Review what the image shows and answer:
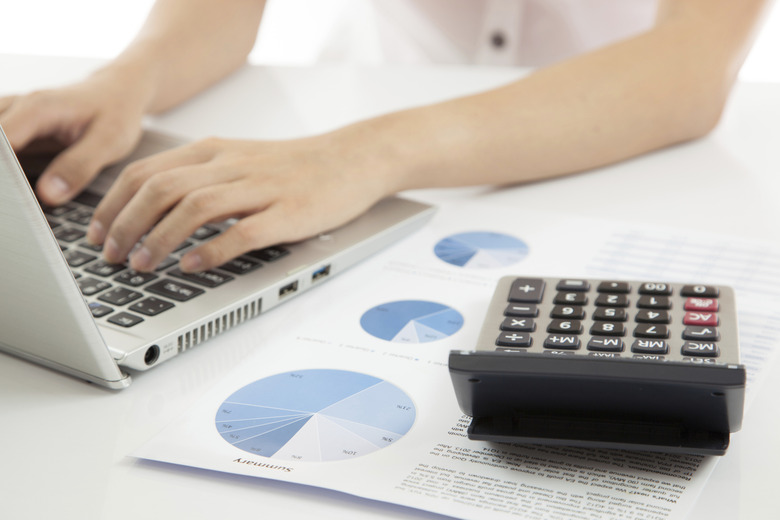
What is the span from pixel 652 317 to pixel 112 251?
317 mm

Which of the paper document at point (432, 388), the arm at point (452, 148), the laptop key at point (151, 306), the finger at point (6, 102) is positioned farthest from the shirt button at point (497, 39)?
the laptop key at point (151, 306)

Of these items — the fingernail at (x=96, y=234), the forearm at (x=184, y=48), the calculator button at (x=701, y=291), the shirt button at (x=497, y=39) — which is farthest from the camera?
the shirt button at (x=497, y=39)

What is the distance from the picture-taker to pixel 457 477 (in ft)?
1.11

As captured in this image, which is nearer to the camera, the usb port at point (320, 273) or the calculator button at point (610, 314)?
the calculator button at point (610, 314)

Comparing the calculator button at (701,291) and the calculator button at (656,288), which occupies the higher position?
the calculator button at (701,291)

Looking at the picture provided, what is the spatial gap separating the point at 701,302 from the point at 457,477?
164mm

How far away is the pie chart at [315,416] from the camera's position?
36 cm

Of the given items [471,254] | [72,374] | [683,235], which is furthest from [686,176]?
[72,374]

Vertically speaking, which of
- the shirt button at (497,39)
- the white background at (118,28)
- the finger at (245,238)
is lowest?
the white background at (118,28)

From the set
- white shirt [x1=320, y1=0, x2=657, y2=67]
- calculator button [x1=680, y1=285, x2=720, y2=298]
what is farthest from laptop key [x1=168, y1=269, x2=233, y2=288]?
white shirt [x1=320, y1=0, x2=657, y2=67]

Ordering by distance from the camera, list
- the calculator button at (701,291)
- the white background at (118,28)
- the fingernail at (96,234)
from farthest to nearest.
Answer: the white background at (118,28) → the fingernail at (96,234) → the calculator button at (701,291)

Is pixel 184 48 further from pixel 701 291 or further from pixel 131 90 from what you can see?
pixel 701 291

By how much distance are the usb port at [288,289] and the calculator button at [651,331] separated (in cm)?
20

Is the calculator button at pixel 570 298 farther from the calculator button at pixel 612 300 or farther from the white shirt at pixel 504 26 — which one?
the white shirt at pixel 504 26
